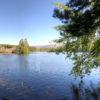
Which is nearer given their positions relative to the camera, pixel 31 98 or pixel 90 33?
pixel 90 33

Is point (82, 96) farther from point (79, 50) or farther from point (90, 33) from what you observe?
point (90, 33)

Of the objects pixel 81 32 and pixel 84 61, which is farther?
pixel 84 61

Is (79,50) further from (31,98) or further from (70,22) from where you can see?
(31,98)

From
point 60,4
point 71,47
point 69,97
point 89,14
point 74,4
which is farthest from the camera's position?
point 69,97

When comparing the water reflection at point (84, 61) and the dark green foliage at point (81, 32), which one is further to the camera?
the water reflection at point (84, 61)

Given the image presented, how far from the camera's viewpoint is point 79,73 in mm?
19172

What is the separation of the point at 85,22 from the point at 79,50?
4.36m

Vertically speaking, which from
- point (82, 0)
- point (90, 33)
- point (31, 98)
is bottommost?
point (31, 98)

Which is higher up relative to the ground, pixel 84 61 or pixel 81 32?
pixel 81 32

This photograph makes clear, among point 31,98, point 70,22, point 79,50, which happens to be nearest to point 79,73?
point 79,50

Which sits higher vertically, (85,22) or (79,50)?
(85,22)

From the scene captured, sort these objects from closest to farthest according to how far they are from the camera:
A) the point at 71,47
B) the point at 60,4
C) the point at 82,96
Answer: the point at 60,4
the point at 71,47
the point at 82,96

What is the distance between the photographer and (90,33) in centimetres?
1634

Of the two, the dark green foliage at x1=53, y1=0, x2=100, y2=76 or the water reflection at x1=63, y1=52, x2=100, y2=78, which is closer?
the dark green foliage at x1=53, y1=0, x2=100, y2=76
